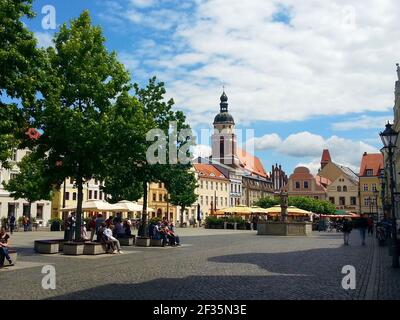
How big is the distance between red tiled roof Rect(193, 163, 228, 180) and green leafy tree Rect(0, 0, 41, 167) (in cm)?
9011

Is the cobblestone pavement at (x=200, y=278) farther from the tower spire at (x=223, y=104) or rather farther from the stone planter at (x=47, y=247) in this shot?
the tower spire at (x=223, y=104)

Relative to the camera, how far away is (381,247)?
27.2 meters

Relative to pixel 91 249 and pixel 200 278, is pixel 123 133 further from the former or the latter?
pixel 200 278

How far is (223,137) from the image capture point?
13725cm

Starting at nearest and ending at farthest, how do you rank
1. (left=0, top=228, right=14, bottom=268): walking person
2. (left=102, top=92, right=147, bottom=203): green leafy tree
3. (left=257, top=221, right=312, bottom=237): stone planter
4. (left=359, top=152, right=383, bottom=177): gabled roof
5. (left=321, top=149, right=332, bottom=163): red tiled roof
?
1. (left=0, top=228, right=14, bottom=268): walking person
2. (left=102, top=92, right=147, bottom=203): green leafy tree
3. (left=257, top=221, right=312, bottom=237): stone planter
4. (left=359, top=152, right=383, bottom=177): gabled roof
5. (left=321, top=149, right=332, bottom=163): red tiled roof

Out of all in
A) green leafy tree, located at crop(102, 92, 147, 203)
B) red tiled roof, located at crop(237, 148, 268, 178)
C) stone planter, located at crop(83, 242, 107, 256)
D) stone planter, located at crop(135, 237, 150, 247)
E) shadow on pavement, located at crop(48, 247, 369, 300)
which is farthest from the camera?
red tiled roof, located at crop(237, 148, 268, 178)

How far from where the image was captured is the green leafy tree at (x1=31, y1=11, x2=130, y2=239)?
20.7 meters

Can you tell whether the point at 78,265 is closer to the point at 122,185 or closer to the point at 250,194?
the point at 122,185

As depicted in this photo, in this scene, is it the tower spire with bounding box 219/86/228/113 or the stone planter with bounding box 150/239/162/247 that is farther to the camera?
the tower spire with bounding box 219/86/228/113

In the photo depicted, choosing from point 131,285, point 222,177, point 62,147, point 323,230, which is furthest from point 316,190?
point 131,285

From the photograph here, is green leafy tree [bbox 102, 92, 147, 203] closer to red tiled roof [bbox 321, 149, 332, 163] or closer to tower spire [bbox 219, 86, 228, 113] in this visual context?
tower spire [bbox 219, 86, 228, 113]

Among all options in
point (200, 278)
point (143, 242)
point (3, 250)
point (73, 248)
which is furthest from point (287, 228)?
point (3, 250)

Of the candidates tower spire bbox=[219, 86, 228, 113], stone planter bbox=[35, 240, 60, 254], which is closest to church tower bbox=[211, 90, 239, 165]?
tower spire bbox=[219, 86, 228, 113]

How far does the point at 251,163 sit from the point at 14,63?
13884 centimetres
